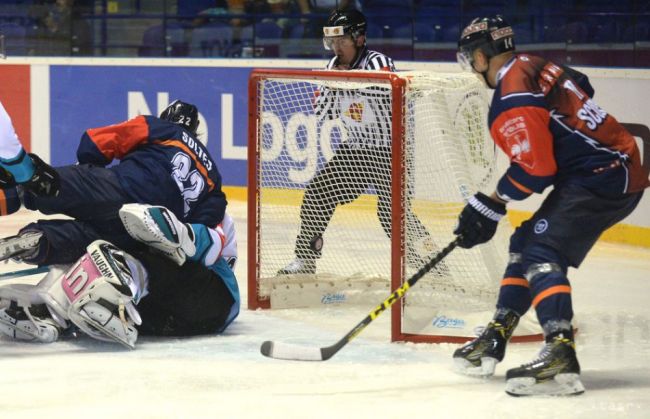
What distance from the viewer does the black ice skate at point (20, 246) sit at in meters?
4.15

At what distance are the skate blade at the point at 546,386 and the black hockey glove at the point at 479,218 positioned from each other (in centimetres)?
44

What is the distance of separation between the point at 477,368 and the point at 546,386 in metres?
0.30

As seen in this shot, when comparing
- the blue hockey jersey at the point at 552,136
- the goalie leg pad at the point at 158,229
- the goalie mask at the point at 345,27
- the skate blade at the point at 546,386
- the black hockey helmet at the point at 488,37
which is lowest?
the skate blade at the point at 546,386

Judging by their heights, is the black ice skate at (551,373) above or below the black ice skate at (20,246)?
below

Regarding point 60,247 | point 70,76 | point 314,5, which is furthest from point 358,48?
point 70,76

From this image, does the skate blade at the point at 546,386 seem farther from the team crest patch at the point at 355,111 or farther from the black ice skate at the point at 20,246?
the team crest patch at the point at 355,111

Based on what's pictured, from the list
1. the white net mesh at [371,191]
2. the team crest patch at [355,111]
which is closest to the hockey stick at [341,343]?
the white net mesh at [371,191]

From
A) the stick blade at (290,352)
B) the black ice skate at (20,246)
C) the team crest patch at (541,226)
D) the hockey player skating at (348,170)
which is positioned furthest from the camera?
the hockey player skating at (348,170)

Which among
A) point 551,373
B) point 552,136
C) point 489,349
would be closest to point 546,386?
point 551,373

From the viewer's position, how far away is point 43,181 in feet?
13.3

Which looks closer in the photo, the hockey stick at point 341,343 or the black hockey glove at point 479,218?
the black hockey glove at point 479,218

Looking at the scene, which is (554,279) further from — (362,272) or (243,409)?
(362,272)

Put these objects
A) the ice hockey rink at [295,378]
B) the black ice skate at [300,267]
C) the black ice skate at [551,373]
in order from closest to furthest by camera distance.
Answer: the ice hockey rink at [295,378] < the black ice skate at [551,373] < the black ice skate at [300,267]

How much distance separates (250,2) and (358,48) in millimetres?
3273
